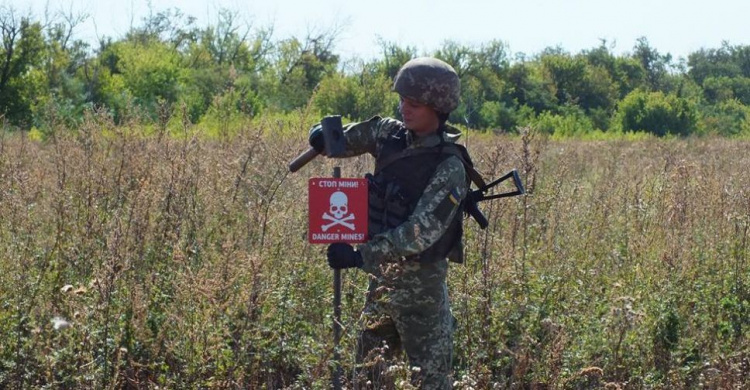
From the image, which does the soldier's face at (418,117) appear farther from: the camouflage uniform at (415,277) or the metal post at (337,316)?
the metal post at (337,316)

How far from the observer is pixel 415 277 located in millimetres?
3930

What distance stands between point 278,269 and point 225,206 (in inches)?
27.9

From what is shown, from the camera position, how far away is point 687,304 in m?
5.35

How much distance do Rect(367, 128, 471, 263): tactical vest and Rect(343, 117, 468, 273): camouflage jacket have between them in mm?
39

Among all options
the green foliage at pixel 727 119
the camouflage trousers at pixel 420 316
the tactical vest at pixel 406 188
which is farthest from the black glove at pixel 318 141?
the green foliage at pixel 727 119

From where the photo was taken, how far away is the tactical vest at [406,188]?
3859 millimetres

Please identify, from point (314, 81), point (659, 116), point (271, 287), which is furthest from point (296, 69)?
point (271, 287)

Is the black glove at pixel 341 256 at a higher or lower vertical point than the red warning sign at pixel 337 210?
→ lower

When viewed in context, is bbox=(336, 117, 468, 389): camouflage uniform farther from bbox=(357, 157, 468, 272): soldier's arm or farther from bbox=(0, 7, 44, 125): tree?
bbox=(0, 7, 44, 125): tree

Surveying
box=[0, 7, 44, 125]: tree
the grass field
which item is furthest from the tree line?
the grass field

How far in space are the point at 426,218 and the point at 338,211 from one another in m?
0.34

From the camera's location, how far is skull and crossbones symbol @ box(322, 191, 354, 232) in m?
3.62

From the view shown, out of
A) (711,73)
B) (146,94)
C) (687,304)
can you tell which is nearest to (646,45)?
(711,73)

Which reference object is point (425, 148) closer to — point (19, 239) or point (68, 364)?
point (68, 364)
